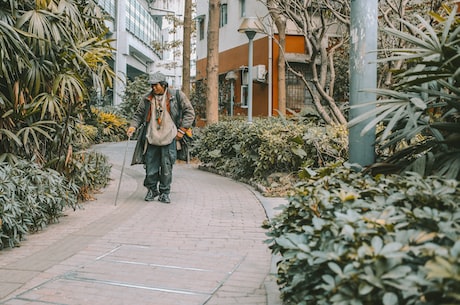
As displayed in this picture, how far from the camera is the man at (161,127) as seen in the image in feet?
28.7

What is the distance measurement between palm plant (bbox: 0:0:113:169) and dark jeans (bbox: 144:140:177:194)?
125cm

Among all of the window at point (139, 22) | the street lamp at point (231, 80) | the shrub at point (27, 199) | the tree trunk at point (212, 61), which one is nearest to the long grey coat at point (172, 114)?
the shrub at point (27, 199)

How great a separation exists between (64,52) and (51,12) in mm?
541

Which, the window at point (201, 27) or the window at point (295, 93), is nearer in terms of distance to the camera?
the window at point (295, 93)

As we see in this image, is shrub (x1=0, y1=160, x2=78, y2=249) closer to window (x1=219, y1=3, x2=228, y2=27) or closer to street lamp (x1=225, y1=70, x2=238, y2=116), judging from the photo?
street lamp (x1=225, y1=70, x2=238, y2=116)

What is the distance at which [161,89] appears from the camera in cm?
884

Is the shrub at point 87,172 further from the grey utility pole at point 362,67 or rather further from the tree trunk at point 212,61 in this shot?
the tree trunk at point 212,61

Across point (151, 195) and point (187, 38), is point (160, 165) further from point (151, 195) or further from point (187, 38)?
point (187, 38)

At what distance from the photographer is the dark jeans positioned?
8797mm

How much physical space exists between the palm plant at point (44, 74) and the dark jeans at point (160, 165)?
125 cm

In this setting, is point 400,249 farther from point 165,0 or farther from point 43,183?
point 165,0

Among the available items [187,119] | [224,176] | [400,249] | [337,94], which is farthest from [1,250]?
[337,94]

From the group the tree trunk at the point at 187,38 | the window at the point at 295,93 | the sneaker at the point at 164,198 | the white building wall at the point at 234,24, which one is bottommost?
the sneaker at the point at 164,198

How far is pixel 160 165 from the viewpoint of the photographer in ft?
29.5
